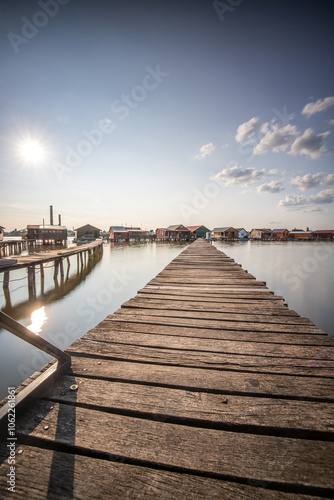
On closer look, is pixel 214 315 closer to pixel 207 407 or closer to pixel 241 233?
pixel 207 407

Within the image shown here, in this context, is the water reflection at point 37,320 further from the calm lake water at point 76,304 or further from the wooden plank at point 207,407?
the wooden plank at point 207,407

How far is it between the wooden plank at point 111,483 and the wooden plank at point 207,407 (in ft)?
1.02

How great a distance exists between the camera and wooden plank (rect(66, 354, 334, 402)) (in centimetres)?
157

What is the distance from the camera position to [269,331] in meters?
2.64

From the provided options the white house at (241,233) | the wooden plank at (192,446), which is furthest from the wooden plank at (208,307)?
the white house at (241,233)

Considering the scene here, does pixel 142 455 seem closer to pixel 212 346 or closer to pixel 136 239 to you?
pixel 212 346

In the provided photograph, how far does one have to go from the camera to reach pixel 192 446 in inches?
45.7

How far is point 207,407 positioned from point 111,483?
0.71 m

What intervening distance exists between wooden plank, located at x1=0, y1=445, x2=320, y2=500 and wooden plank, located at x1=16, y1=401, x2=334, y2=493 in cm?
4

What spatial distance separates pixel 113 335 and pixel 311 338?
2.34 meters

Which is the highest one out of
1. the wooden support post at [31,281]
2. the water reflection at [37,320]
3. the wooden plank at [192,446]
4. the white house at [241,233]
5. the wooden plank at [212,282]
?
the white house at [241,233]

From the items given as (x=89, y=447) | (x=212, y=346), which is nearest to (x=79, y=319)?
(x=212, y=346)

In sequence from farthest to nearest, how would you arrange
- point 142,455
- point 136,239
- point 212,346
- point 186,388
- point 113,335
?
point 136,239 < point 113,335 < point 212,346 < point 186,388 < point 142,455

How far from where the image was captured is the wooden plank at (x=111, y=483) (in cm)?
95
